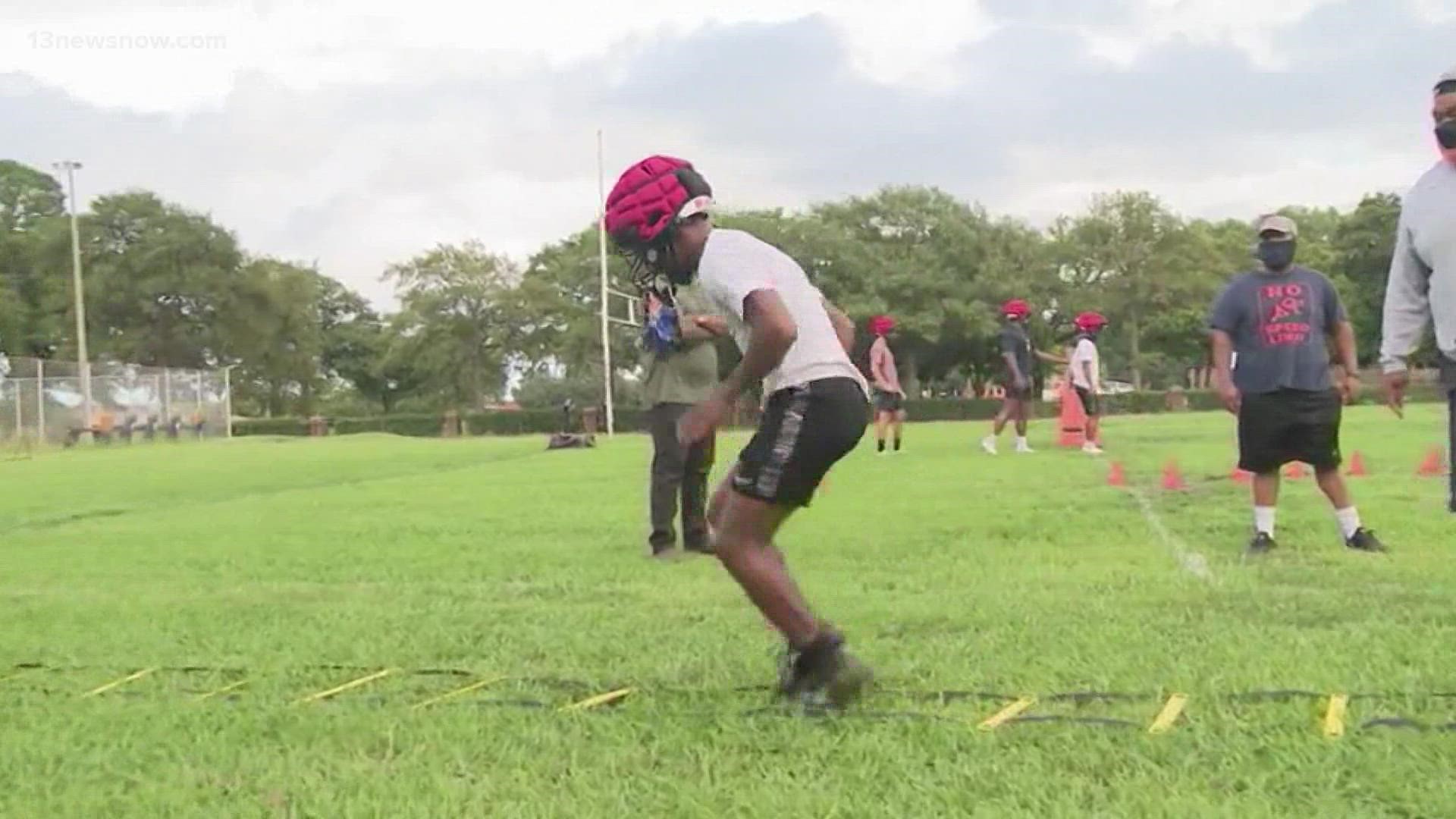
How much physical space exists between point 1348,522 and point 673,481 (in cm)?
342

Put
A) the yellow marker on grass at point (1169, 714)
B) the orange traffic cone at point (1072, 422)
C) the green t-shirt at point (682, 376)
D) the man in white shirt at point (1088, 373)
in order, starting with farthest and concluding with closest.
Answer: the orange traffic cone at point (1072, 422)
the man in white shirt at point (1088, 373)
the green t-shirt at point (682, 376)
the yellow marker on grass at point (1169, 714)

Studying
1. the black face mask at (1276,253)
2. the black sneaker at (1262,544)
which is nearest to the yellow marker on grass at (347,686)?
the black sneaker at (1262,544)

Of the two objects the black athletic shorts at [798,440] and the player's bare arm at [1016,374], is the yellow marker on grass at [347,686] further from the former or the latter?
the player's bare arm at [1016,374]

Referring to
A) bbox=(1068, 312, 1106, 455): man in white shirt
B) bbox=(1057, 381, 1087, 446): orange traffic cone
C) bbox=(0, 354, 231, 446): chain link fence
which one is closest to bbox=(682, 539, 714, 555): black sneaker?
bbox=(1068, 312, 1106, 455): man in white shirt

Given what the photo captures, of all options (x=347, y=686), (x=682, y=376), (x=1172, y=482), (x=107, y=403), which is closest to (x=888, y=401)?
(x=1172, y=482)

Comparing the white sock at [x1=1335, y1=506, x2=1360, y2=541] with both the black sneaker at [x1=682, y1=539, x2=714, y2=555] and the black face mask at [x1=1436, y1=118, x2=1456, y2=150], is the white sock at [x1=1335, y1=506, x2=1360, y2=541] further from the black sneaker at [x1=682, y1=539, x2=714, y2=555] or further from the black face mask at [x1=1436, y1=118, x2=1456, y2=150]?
the black sneaker at [x1=682, y1=539, x2=714, y2=555]

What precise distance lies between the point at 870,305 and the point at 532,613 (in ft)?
176

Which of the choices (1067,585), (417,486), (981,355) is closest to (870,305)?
(981,355)

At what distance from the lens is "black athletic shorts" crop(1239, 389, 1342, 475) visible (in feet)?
23.0

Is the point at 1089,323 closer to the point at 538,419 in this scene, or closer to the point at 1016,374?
the point at 1016,374

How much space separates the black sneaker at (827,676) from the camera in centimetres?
382

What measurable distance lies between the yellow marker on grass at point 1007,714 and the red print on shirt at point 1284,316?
3993mm

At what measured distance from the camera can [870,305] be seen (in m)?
58.5

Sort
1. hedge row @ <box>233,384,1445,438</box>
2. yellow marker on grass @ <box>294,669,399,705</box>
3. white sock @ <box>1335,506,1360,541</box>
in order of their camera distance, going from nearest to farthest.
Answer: yellow marker on grass @ <box>294,669,399,705</box> → white sock @ <box>1335,506,1360,541</box> → hedge row @ <box>233,384,1445,438</box>
